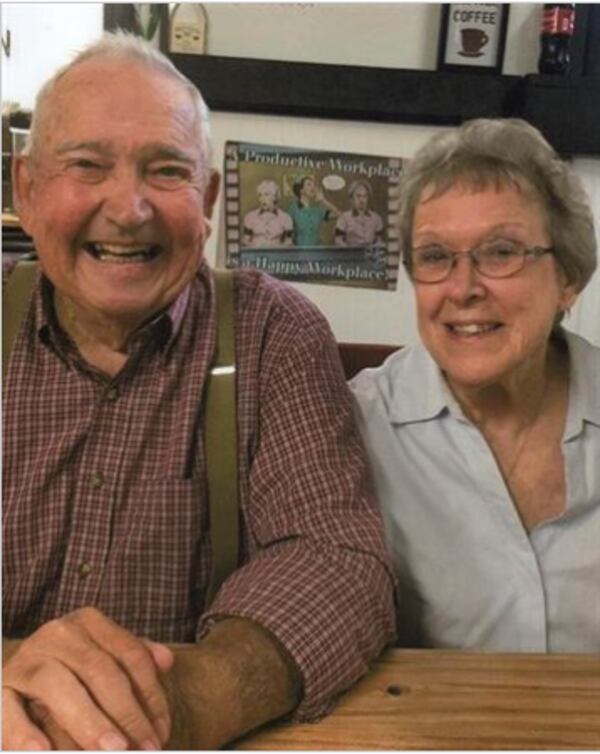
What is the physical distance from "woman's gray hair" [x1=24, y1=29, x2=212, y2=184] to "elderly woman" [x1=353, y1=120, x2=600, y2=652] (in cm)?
18

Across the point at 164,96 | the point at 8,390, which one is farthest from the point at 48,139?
the point at 8,390

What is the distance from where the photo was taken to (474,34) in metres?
0.68

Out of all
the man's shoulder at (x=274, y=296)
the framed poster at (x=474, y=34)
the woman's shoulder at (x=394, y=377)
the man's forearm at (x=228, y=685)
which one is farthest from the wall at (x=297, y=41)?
the man's forearm at (x=228, y=685)

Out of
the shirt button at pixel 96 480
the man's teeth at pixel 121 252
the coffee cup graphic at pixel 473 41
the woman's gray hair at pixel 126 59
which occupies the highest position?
the coffee cup graphic at pixel 473 41

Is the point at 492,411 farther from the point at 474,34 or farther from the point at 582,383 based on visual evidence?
the point at 474,34

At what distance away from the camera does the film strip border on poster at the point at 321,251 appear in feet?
2.48

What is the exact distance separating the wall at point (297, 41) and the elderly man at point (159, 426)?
2 centimetres

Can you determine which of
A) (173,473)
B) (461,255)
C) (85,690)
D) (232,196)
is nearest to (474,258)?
(461,255)

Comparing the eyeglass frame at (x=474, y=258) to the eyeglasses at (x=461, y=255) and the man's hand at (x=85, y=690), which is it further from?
the man's hand at (x=85, y=690)

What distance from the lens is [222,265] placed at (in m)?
0.81

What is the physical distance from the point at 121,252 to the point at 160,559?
0.27 metres

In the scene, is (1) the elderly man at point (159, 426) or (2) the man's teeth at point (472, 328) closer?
(1) the elderly man at point (159, 426)

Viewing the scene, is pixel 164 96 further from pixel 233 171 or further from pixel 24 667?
pixel 24 667

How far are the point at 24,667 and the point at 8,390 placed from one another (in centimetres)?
29
